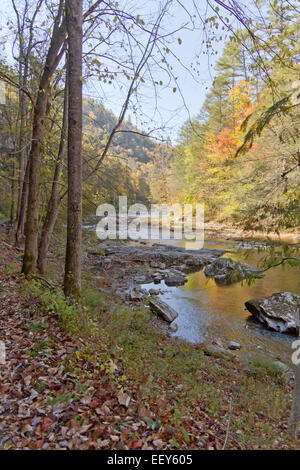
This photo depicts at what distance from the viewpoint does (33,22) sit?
6.87m

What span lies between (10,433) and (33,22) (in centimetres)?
926

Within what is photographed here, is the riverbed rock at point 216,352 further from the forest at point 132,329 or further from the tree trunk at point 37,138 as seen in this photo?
the tree trunk at point 37,138

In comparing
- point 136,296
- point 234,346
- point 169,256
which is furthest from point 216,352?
point 169,256

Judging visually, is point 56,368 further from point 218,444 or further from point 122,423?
point 218,444

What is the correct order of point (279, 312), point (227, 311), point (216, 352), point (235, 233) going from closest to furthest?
point (216, 352)
point (279, 312)
point (227, 311)
point (235, 233)

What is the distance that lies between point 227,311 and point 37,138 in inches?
285

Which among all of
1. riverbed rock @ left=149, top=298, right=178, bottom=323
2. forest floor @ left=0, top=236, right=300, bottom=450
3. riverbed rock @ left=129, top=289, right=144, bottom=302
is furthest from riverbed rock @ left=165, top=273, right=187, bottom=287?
forest floor @ left=0, top=236, right=300, bottom=450

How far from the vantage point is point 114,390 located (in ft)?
9.04

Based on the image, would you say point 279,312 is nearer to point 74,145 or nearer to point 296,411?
point 296,411

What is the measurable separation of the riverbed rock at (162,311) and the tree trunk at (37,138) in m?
3.50

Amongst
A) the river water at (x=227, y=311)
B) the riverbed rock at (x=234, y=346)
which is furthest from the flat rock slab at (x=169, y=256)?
the riverbed rock at (x=234, y=346)

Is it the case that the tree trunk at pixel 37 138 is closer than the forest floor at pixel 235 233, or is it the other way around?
the tree trunk at pixel 37 138

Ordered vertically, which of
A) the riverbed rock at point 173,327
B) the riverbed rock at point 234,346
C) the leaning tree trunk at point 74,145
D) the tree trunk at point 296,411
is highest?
the leaning tree trunk at point 74,145

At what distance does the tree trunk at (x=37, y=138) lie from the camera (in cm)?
522
